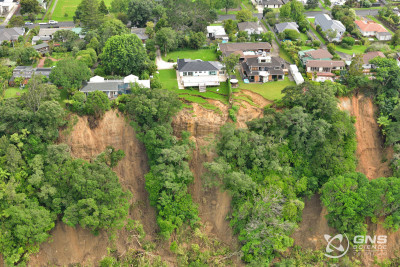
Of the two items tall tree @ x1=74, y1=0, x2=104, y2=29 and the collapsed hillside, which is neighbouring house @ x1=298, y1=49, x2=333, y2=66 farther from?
tall tree @ x1=74, y1=0, x2=104, y2=29

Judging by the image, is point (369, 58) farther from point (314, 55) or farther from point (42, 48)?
point (42, 48)

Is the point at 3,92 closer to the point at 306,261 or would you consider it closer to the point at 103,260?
the point at 103,260

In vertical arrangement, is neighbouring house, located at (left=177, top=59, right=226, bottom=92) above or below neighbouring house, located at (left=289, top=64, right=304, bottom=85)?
above

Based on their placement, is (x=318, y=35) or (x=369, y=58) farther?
(x=318, y=35)

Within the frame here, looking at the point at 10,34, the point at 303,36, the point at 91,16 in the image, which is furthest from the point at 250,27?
the point at 10,34

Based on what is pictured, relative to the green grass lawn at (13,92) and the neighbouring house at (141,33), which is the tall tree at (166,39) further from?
the green grass lawn at (13,92)

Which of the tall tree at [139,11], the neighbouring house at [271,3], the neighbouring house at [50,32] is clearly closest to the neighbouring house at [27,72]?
the neighbouring house at [50,32]

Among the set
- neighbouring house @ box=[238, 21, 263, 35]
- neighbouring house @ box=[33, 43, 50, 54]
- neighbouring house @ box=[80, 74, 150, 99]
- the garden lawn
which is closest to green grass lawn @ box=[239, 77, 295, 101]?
the garden lawn
